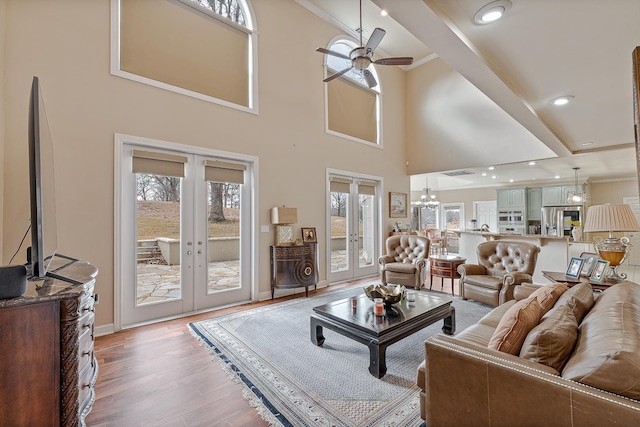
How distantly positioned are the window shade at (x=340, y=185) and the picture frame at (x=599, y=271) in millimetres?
3929

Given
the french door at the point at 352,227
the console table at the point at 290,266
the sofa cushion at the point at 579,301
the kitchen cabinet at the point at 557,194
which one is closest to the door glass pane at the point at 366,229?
the french door at the point at 352,227

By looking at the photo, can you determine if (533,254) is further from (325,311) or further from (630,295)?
(325,311)

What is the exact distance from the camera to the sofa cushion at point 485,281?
401 cm

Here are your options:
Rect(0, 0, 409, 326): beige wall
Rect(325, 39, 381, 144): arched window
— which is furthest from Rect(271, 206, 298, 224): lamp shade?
Rect(325, 39, 381, 144): arched window

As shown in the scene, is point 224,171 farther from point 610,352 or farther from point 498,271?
point 498,271

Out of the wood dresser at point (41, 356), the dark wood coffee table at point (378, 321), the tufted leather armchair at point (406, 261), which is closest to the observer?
the wood dresser at point (41, 356)

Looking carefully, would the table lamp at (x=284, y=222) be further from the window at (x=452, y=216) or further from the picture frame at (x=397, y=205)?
the window at (x=452, y=216)

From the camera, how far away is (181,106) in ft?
12.7

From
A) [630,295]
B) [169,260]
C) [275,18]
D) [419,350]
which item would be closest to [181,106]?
[169,260]

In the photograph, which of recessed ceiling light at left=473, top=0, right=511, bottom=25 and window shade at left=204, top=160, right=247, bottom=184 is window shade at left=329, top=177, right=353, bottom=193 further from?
recessed ceiling light at left=473, top=0, right=511, bottom=25

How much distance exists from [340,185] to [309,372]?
3966 mm

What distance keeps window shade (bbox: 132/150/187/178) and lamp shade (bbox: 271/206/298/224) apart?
1431 mm

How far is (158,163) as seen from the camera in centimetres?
372

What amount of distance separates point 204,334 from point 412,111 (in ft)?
21.6
